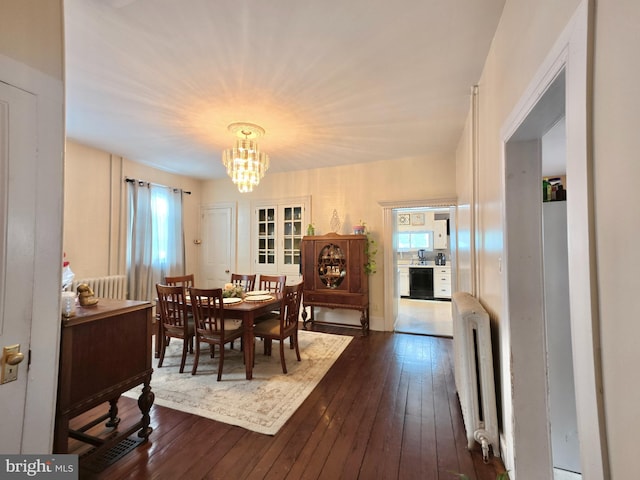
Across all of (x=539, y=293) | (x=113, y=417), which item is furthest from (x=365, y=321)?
(x=113, y=417)

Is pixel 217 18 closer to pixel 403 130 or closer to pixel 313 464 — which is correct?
pixel 403 130

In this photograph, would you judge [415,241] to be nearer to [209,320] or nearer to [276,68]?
[209,320]

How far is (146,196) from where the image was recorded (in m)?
4.39

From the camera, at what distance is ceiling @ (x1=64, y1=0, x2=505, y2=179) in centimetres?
155

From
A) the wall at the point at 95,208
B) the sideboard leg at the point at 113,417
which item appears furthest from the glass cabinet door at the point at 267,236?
the sideboard leg at the point at 113,417

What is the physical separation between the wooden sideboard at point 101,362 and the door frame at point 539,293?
2105 mm

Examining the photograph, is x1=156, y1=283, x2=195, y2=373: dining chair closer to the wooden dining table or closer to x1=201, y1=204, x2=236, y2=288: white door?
the wooden dining table

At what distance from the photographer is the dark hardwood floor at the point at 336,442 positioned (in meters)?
1.57

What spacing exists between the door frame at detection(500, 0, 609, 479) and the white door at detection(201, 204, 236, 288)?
4.78m

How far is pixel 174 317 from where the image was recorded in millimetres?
2775

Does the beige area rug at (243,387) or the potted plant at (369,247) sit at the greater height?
the potted plant at (369,247)

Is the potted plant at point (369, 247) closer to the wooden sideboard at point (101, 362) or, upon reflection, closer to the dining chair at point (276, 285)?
the dining chair at point (276, 285)

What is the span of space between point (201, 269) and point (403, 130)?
468 cm

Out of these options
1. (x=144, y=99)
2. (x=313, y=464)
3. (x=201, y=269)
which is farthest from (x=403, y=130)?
(x=201, y=269)
